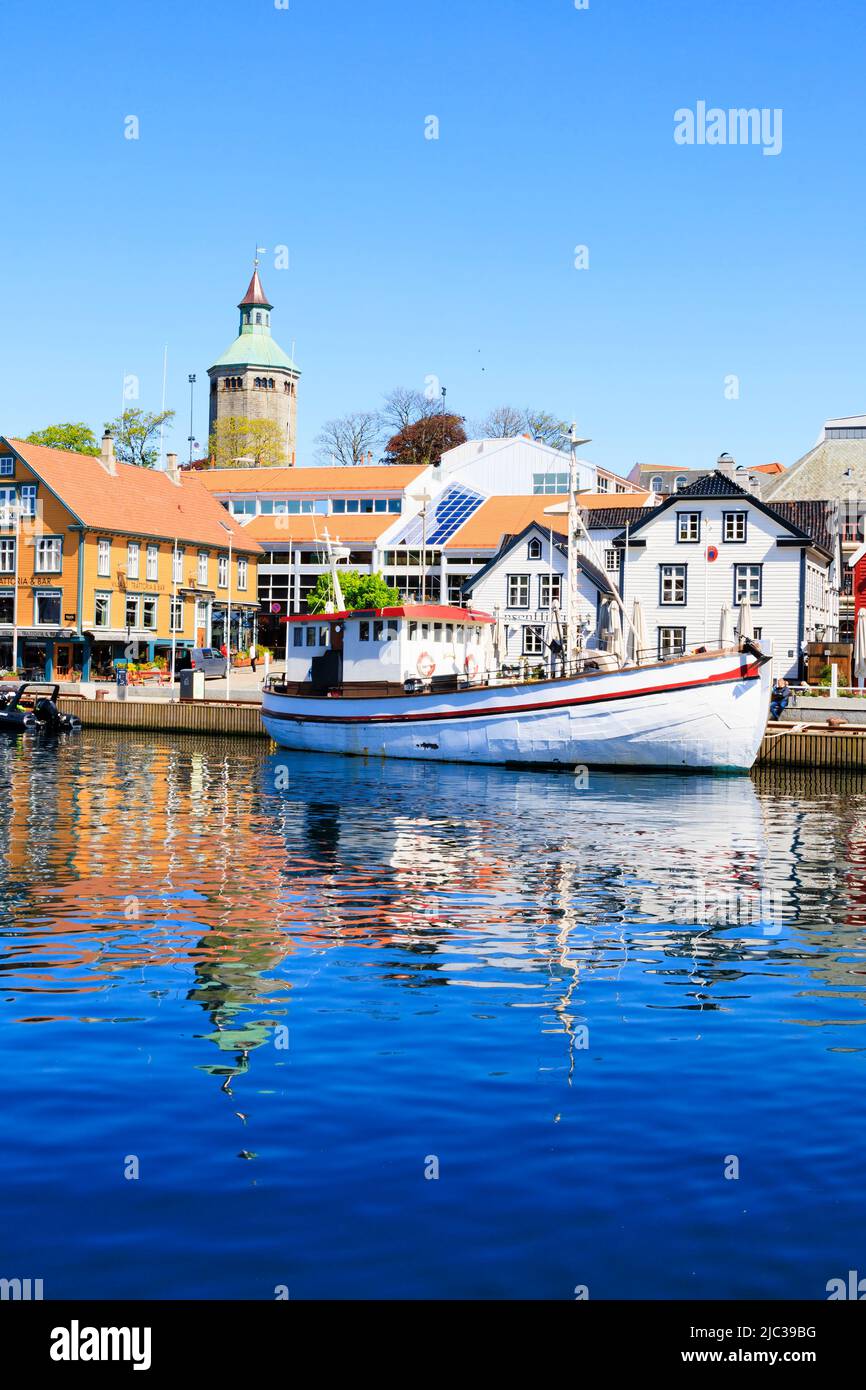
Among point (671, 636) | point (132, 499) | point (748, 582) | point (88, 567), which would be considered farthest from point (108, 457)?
point (748, 582)

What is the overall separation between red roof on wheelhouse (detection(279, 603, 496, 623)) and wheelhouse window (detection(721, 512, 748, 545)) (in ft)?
61.4

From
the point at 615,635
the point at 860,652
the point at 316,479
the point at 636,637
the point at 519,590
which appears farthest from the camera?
the point at 316,479

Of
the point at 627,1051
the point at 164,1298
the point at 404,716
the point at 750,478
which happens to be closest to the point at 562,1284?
the point at 164,1298

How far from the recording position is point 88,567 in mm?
74062

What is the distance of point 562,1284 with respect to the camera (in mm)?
7270

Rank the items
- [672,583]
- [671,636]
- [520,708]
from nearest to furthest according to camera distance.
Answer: [520,708]
[672,583]
[671,636]

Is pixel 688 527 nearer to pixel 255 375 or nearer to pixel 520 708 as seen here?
pixel 520 708

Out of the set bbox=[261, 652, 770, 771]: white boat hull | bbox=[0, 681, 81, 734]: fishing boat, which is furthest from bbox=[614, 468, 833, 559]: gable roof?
bbox=[0, 681, 81, 734]: fishing boat

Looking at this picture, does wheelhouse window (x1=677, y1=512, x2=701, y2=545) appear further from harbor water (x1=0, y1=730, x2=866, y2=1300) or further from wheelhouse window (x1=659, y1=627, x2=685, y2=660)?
harbor water (x1=0, y1=730, x2=866, y2=1300)

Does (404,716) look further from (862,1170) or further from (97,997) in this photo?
(862,1170)

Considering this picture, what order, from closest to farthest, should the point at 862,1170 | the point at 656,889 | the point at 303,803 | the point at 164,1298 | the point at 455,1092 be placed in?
1. the point at 164,1298
2. the point at 862,1170
3. the point at 455,1092
4. the point at 656,889
5. the point at 303,803

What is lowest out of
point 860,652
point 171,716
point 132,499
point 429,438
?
point 171,716

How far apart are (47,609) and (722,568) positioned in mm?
36192

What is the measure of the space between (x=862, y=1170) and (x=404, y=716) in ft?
125
